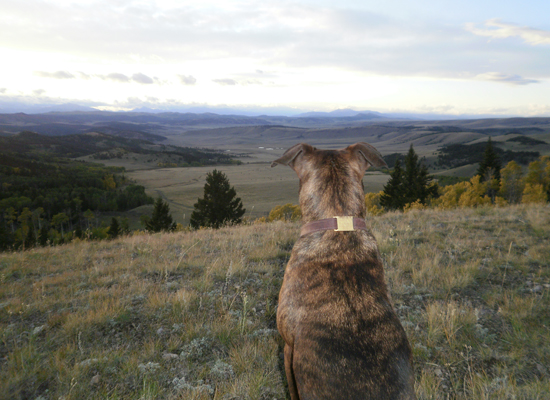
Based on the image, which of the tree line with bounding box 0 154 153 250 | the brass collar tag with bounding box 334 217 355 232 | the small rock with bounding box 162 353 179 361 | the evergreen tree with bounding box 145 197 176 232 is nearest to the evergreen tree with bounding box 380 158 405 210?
the evergreen tree with bounding box 145 197 176 232

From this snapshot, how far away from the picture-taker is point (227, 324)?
3795 millimetres

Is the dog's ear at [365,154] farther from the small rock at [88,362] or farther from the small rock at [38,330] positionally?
the small rock at [38,330]

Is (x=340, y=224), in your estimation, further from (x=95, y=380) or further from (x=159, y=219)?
(x=159, y=219)

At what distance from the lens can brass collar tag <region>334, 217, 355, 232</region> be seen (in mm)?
2836

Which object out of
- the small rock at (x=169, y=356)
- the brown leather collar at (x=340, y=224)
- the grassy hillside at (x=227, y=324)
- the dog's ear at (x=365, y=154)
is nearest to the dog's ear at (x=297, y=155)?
the dog's ear at (x=365, y=154)

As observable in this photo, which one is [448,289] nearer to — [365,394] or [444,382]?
[444,382]

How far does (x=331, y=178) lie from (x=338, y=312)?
144 centimetres

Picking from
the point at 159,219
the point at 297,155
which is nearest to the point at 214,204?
the point at 159,219

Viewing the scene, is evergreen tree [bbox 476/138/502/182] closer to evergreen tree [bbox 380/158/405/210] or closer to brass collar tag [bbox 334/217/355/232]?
evergreen tree [bbox 380/158/405/210]

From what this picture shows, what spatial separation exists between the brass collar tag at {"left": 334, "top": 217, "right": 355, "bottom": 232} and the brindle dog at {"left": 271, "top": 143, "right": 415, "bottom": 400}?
0.22 ft

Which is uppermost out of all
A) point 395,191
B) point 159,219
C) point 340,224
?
point 340,224

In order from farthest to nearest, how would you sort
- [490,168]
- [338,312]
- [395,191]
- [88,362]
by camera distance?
[490,168] < [395,191] < [88,362] < [338,312]

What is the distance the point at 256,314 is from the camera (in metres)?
4.19

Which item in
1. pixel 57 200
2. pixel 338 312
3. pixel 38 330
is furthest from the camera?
pixel 57 200
